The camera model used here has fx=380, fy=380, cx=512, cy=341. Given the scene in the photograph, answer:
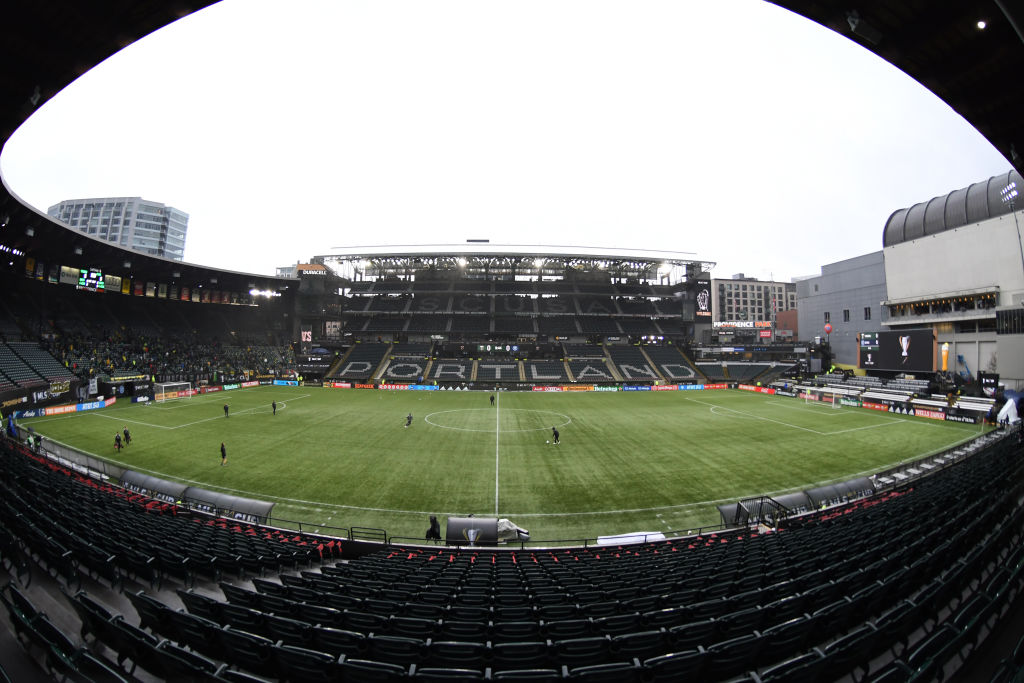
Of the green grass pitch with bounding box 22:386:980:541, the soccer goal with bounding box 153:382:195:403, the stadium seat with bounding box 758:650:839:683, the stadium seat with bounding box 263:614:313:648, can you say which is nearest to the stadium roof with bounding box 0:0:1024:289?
the stadium seat with bounding box 758:650:839:683

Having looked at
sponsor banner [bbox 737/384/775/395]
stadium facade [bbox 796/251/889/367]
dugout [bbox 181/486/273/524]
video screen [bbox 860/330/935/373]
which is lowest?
sponsor banner [bbox 737/384/775/395]

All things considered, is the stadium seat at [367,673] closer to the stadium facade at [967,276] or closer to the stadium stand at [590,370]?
the stadium stand at [590,370]

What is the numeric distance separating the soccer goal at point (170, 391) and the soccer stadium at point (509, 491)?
37cm

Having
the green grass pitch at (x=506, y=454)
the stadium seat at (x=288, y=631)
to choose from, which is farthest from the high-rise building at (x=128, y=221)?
the stadium seat at (x=288, y=631)

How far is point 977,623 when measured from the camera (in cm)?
464

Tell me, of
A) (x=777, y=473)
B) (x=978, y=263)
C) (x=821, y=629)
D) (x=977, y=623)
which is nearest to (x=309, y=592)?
(x=821, y=629)

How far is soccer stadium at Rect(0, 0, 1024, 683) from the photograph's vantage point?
488cm

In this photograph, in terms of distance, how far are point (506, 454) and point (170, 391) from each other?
4504 cm

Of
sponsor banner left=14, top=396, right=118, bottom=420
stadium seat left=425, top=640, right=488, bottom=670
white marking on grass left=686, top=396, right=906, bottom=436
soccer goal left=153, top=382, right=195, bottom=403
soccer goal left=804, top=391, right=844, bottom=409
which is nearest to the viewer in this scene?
stadium seat left=425, top=640, right=488, bottom=670

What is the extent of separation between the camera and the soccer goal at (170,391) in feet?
142

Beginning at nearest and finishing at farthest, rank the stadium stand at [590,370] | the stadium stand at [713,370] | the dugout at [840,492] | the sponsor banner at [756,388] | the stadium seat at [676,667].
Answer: the stadium seat at [676,667] → the dugout at [840,492] → the sponsor banner at [756,388] → the stadium stand at [590,370] → the stadium stand at [713,370]

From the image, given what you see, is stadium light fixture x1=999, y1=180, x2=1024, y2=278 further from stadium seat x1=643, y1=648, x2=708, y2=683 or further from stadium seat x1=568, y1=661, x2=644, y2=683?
stadium seat x1=568, y1=661, x2=644, y2=683

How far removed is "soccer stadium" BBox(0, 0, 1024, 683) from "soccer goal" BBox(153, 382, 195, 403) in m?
0.37

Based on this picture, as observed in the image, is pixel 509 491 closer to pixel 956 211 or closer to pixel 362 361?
pixel 362 361
